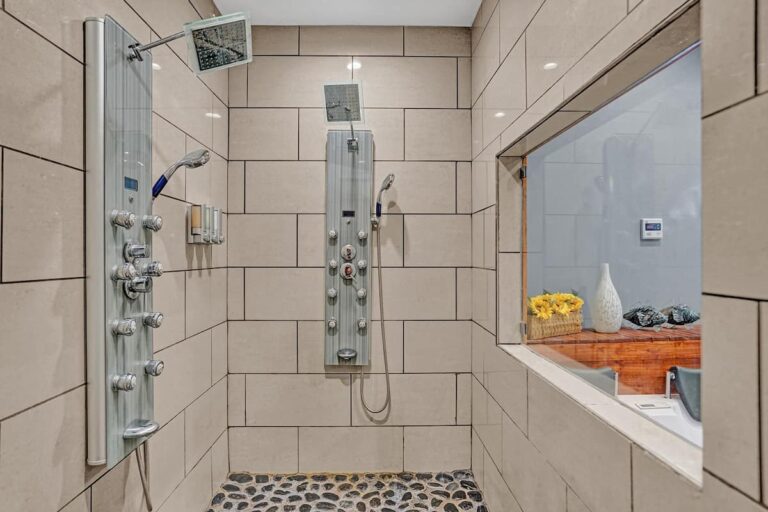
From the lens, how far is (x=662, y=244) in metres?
1.08

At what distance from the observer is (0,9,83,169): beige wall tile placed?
3.07 ft

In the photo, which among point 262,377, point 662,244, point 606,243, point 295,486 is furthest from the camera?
point 262,377

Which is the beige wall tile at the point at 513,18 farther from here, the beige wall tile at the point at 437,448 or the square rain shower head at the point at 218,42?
the beige wall tile at the point at 437,448

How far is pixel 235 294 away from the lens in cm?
241

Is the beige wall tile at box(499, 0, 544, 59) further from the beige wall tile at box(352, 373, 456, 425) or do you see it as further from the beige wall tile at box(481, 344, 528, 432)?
the beige wall tile at box(352, 373, 456, 425)

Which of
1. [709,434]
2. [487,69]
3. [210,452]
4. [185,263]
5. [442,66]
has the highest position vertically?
[442,66]

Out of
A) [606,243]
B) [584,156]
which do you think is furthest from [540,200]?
[606,243]

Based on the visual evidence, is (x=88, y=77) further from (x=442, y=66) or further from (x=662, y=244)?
(x=442, y=66)

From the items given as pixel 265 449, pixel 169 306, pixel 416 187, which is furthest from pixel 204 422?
pixel 416 187

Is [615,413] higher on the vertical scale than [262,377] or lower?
higher

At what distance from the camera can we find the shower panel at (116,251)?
1.17 m

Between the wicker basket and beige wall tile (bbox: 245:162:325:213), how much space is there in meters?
1.26

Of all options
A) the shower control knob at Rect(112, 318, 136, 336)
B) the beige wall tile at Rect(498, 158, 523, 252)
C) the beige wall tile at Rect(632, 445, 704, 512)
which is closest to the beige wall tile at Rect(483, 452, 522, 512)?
the beige wall tile at Rect(632, 445, 704, 512)

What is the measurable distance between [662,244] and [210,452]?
2.13 meters
